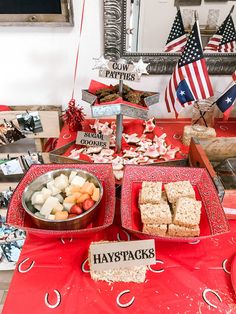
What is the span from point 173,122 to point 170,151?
1.20 ft

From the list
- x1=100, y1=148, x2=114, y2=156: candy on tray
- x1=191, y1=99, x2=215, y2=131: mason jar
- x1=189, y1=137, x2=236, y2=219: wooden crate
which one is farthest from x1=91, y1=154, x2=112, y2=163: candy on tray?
x1=191, y1=99, x2=215, y2=131: mason jar

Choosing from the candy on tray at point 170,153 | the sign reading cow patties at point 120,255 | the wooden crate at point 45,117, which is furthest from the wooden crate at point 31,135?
the sign reading cow patties at point 120,255

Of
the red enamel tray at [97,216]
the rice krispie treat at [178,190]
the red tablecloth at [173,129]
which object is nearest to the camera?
the red enamel tray at [97,216]

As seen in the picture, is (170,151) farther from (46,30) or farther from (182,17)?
(46,30)

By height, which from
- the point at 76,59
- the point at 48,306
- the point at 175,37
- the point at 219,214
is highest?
the point at 175,37

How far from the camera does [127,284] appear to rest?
0.86 m

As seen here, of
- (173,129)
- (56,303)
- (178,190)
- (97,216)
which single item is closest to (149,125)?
(173,129)

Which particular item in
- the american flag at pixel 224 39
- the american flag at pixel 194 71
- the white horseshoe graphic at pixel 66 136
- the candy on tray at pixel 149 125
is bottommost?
the white horseshoe graphic at pixel 66 136

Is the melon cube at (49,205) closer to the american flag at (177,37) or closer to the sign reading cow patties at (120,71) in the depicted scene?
the sign reading cow patties at (120,71)

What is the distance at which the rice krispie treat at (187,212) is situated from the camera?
928 millimetres

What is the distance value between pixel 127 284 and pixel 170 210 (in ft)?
1.00

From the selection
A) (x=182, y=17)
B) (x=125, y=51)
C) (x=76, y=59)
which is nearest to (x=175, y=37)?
(x=182, y=17)

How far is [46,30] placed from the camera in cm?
148

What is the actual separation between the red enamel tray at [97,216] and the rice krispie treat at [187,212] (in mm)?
227
